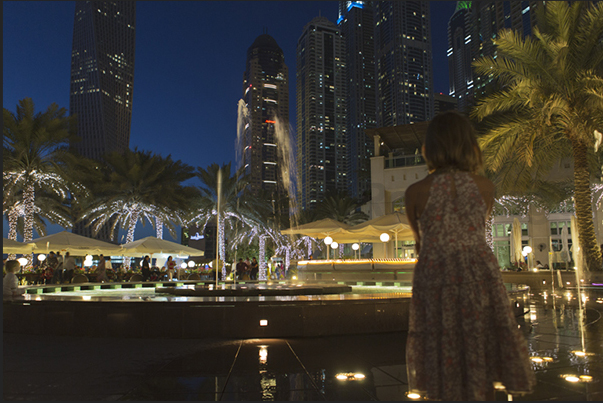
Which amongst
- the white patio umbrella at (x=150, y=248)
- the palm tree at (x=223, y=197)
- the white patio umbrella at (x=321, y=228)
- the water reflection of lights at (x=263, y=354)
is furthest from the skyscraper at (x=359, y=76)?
the water reflection of lights at (x=263, y=354)

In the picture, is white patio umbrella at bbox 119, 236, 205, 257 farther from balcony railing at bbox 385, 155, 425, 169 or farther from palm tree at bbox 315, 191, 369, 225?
palm tree at bbox 315, 191, 369, 225

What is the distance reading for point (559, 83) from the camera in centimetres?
1258

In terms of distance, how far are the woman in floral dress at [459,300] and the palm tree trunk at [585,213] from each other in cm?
1404

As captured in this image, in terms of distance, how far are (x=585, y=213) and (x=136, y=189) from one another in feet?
76.7

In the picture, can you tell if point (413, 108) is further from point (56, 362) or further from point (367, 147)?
point (56, 362)

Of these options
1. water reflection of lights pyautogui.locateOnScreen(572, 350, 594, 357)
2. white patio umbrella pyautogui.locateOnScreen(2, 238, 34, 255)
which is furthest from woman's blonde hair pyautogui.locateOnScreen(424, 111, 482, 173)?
white patio umbrella pyautogui.locateOnScreen(2, 238, 34, 255)

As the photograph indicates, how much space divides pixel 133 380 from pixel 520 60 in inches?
546

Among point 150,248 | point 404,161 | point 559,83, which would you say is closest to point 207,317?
point 559,83

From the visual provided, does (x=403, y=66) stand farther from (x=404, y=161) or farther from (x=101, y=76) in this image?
(x=404, y=161)

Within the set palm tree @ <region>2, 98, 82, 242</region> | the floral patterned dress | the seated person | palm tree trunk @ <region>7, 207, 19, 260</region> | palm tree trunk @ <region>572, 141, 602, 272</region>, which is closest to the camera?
the floral patterned dress

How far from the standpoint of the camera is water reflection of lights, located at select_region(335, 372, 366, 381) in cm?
386

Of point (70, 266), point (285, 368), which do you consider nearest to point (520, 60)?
point (285, 368)

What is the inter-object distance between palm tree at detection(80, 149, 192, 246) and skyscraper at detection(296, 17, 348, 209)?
8208 centimetres

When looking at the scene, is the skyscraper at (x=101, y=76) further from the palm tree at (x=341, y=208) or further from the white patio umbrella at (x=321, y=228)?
the white patio umbrella at (x=321, y=228)
